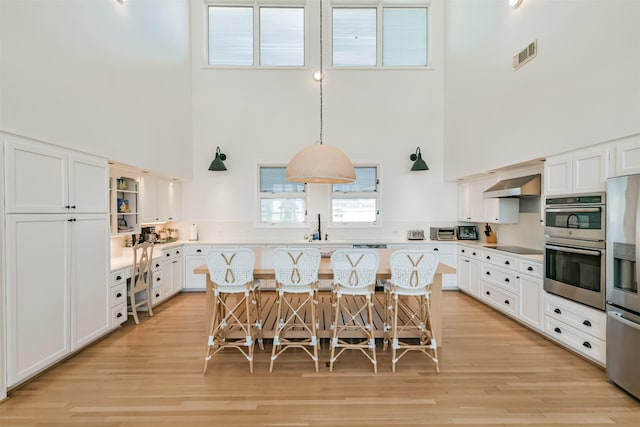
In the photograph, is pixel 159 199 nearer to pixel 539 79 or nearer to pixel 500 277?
pixel 500 277

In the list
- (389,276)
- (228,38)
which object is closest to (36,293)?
(389,276)

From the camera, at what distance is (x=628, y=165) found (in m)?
2.44

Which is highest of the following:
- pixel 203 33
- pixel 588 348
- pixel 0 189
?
pixel 203 33

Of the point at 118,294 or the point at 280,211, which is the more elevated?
the point at 280,211

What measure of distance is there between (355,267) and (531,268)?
7.34 ft

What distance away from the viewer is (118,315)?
11.5 ft

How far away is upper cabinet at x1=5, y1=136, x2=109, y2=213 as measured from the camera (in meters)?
2.29

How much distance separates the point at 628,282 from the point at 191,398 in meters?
3.48

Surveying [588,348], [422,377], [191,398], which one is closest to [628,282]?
[588,348]

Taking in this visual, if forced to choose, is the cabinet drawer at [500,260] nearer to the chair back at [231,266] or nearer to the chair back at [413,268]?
the chair back at [413,268]

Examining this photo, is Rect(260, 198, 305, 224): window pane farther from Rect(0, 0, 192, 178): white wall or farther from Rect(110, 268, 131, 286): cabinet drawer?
Rect(110, 268, 131, 286): cabinet drawer

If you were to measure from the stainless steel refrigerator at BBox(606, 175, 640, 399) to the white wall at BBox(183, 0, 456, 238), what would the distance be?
347cm

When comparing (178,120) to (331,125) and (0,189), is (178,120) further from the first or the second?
(0,189)

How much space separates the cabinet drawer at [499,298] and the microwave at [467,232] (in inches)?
50.3
